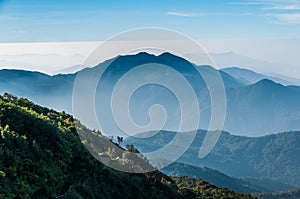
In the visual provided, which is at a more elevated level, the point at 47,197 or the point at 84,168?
the point at 84,168

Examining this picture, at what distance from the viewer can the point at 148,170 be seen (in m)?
37.0

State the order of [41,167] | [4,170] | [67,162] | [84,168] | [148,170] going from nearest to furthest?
[4,170]
[41,167]
[67,162]
[84,168]
[148,170]

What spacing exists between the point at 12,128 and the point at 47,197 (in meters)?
6.48

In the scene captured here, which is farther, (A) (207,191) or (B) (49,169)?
(A) (207,191)

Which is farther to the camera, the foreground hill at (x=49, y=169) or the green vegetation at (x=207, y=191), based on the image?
the green vegetation at (x=207, y=191)

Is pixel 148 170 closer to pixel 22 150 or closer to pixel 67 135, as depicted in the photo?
pixel 67 135

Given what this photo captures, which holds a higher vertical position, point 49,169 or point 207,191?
point 49,169

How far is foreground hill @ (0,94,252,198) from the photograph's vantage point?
62.0 feet

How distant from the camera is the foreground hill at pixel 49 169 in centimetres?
1891

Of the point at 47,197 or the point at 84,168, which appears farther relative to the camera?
the point at 84,168

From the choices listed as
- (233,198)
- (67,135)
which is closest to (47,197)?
(67,135)

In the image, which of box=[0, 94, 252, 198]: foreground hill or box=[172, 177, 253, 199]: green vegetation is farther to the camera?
box=[172, 177, 253, 199]: green vegetation

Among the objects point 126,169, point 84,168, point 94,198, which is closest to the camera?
point 94,198

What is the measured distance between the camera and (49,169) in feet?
70.2
